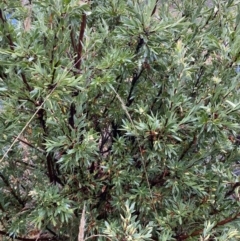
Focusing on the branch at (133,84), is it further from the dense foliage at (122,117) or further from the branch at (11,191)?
the branch at (11,191)

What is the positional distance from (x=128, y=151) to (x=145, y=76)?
201 millimetres

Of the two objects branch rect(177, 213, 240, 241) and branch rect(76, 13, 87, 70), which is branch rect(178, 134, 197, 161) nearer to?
branch rect(177, 213, 240, 241)

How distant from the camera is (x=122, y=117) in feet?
3.64

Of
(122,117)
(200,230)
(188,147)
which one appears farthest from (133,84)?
(200,230)

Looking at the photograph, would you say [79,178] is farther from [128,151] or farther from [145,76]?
[145,76]

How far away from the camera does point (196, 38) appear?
1.16 metres

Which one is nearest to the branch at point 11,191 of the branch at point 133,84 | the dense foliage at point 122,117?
the dense foliage at point 122,117

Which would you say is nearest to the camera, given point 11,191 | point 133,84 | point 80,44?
point 80,44

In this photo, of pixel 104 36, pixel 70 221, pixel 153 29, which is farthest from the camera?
pixel 70 221

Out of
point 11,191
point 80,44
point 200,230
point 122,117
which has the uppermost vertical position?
point 80,44

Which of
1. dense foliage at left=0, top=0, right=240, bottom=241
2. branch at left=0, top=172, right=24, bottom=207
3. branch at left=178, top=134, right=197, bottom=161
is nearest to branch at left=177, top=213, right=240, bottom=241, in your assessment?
dense foliage at left=0, top=0, right=240, bottom=241

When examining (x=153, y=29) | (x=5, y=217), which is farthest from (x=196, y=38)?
(x=5, y=217)

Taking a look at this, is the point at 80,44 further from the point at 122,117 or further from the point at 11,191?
the point at 11,191

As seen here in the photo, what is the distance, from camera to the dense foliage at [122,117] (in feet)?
2.95
